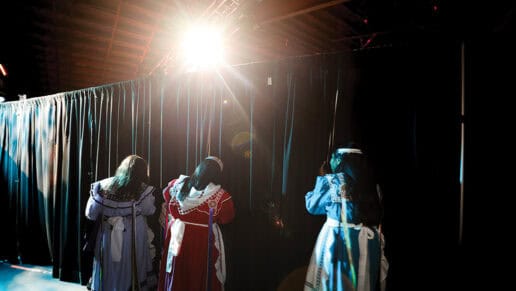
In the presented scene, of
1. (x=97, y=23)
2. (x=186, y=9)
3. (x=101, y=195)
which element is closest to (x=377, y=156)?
(x=101, y=195)

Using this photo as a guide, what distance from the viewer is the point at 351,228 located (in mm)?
2014

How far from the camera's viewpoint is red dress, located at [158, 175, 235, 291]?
218 centimetres

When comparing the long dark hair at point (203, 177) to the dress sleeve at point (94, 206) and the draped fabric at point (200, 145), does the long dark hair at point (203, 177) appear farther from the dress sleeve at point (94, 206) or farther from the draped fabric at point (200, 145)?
the dress sleeve at point (94, 206)

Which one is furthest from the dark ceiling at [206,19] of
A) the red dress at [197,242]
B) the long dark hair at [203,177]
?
the red dress at [197,242]

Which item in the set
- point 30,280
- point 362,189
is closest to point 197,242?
point 362,189

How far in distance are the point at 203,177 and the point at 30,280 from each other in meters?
3.00

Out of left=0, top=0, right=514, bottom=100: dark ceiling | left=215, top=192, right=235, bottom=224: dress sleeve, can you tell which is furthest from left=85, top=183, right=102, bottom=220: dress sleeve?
left=0, top=0, right=514, bottom=100: dark ceiling

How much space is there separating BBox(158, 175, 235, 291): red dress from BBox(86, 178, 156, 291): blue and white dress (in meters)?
0.36

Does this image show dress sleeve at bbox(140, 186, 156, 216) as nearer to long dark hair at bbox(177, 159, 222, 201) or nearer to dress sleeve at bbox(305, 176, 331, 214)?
long dark hair at bbox(177, 159, 222, 201)

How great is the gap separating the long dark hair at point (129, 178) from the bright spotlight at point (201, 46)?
1988 millimetres

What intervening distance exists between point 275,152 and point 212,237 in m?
0.93

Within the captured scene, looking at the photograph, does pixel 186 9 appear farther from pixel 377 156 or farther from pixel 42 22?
pixel 377 156

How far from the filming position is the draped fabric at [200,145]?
235 centimetres

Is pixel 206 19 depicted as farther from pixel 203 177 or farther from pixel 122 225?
pixel 122 225
